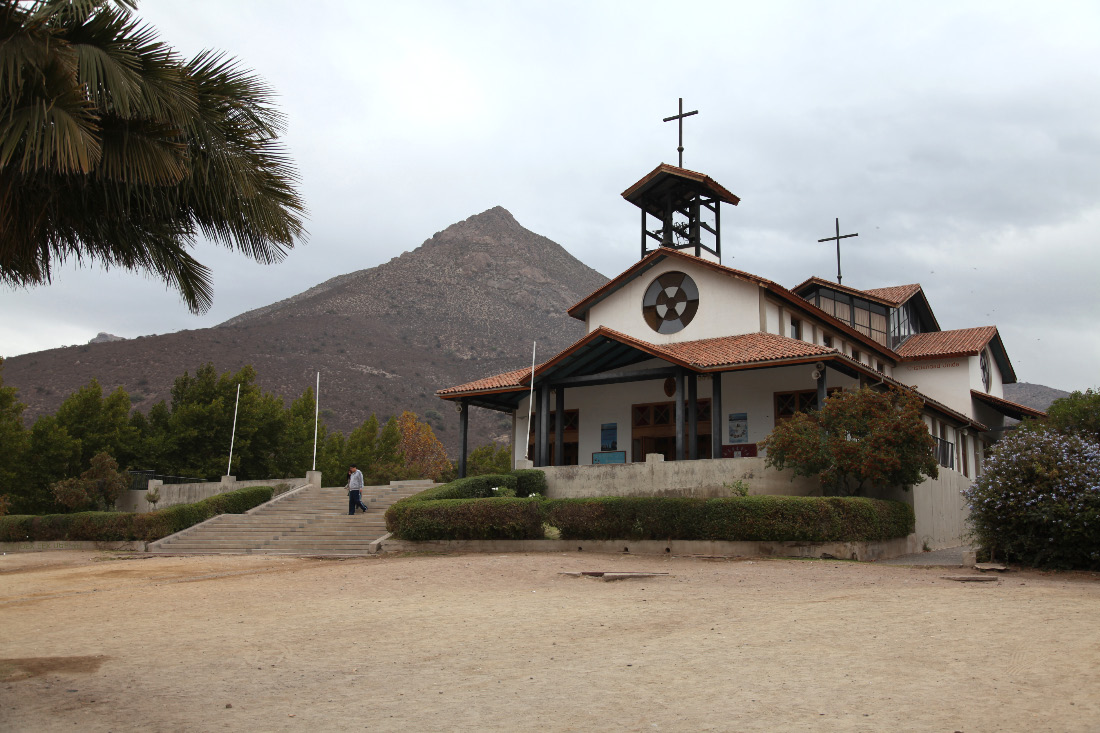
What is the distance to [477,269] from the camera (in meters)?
130

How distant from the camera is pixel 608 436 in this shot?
27688 millimetres

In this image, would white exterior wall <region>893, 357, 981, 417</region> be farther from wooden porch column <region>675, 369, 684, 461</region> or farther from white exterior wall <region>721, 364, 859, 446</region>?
wooden porch column <region>675, 369, 684, 461</region>

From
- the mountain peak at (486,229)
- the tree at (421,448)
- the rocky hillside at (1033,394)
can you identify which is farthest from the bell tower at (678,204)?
the mountain peak at (486,229)

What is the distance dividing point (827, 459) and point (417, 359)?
82.9 meters

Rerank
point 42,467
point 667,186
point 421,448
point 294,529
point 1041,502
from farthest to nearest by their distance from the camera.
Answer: point 421,448 → point 42,467 → point 667,186 → point 294,529 → point 1041,502

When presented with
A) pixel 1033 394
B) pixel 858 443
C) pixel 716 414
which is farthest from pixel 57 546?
pixel 1033 394

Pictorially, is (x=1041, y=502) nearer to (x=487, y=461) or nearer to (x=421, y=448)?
(x=487, y=461)

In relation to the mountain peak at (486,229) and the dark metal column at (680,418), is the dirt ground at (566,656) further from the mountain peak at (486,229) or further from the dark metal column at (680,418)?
the mountain peak at (486,229)

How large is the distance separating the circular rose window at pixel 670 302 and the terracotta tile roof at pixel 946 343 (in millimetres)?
11357

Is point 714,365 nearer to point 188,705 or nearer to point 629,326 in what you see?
point 629,326

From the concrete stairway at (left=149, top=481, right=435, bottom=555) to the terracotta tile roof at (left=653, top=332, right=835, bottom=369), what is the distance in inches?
363

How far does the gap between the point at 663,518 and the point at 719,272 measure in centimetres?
1039

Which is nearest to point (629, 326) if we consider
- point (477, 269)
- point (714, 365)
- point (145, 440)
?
point (714, 365)

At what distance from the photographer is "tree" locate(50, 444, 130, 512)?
103 feet
